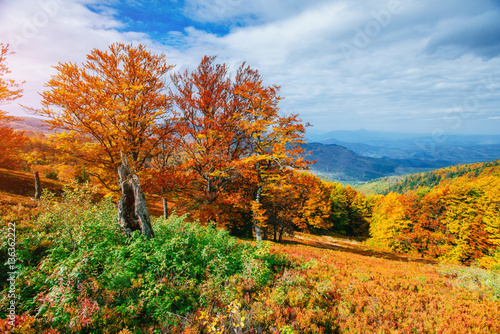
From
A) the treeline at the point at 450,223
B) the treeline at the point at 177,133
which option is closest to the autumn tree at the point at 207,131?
the treeline at the point at 177,133

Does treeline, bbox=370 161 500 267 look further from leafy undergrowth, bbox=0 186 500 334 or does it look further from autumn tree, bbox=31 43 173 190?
autumn tree, bbox=31 43 173 190

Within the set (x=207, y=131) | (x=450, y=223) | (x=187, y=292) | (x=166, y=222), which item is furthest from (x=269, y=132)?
(x=450, y=223)

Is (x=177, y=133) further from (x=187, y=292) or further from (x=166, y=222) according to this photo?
(x=187, y=292)

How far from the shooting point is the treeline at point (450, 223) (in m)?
32.4

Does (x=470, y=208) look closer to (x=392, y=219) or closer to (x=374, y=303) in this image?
(x=392, y=219)

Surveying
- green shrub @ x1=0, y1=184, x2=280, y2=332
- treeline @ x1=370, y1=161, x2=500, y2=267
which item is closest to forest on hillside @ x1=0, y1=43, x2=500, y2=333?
green shrub @ x1=0, y1=184, x2=280, y2=332

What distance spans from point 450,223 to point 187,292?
5001 centimetres

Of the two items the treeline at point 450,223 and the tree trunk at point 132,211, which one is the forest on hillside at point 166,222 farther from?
the treeline at point 450,223

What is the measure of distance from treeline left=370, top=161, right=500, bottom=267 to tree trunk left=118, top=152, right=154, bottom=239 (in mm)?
36151

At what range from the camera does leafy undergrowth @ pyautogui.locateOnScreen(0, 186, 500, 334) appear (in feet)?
14.9

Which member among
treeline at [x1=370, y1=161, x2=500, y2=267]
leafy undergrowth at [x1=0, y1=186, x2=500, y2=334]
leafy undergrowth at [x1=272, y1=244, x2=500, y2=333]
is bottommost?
treeline at [x1=370, y1=161, x2=500, y2=267]

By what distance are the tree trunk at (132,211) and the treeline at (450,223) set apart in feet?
119

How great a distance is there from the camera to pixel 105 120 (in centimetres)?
1244

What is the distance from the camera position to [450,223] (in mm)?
37000
